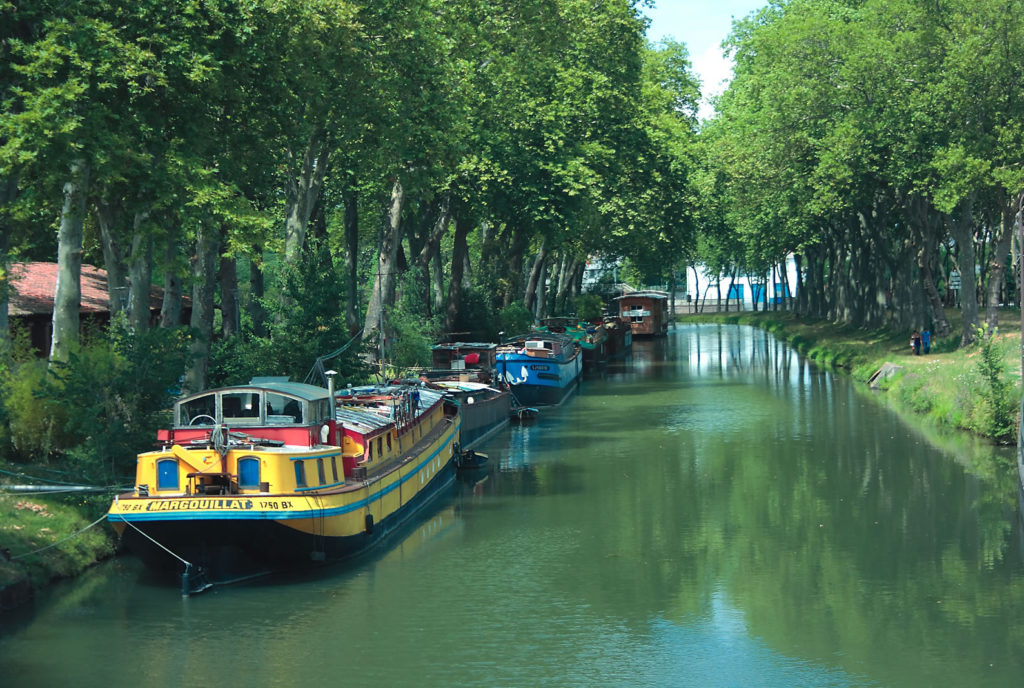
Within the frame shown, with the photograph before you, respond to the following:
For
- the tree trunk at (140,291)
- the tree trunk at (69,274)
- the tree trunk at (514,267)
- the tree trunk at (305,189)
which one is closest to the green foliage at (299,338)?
the tree trunk at (305,189)

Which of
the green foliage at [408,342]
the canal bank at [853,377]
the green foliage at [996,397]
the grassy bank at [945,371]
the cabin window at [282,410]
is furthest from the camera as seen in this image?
the green foliage at [408,342]

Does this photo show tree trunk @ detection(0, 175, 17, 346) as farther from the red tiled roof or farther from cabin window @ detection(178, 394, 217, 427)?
the red tiled roof

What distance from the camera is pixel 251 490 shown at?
78.3ft

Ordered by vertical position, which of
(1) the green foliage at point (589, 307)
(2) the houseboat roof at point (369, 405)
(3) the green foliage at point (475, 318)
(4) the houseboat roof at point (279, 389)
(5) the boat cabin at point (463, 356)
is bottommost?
(2) the houseboat roof at point (369, 405)

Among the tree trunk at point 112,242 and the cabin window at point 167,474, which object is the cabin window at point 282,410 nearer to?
the cabin window at point 167,474

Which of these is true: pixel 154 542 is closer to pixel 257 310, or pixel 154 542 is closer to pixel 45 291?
pixel 45 291

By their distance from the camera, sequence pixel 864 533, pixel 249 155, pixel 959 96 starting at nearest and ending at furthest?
pixel 864 533 → pixel 249 155 → pixel 959 96

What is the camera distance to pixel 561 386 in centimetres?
5716

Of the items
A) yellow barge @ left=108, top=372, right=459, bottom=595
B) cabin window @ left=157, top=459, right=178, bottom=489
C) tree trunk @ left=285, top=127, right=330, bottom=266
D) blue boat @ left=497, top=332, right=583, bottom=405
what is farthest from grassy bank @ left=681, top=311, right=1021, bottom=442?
cabin window @ left=157, top=459, right=178, bottom=489

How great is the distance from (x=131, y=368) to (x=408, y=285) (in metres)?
30.5

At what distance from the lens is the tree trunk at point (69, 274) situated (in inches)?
1141

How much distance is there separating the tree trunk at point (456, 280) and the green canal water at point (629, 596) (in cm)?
2547

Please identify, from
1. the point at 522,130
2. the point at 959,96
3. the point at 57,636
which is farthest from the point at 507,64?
the point at 57,636

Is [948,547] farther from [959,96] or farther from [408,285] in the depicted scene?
[408,285]
